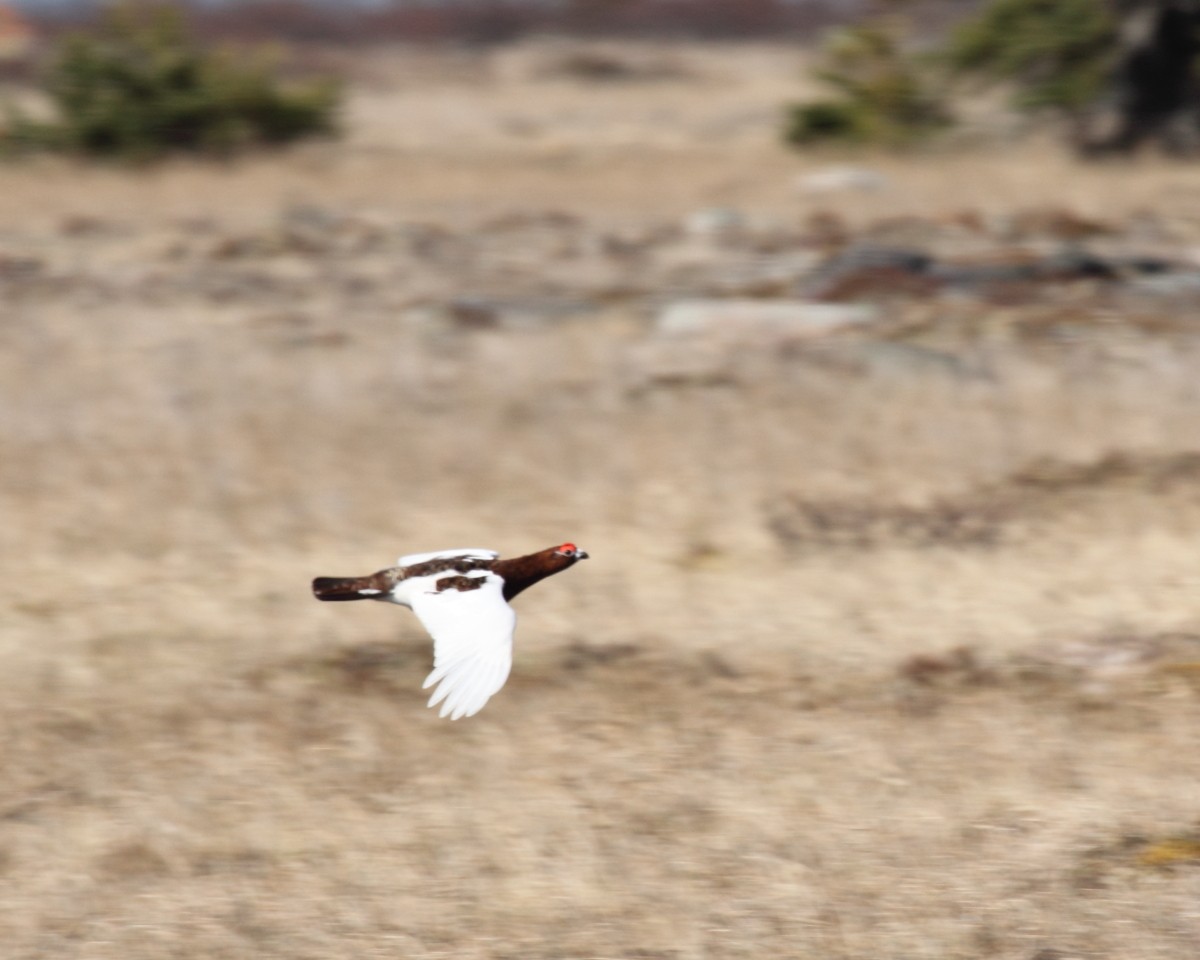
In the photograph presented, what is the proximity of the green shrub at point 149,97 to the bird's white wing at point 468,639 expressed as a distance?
20342 millimetres

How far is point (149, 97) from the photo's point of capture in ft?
86.0

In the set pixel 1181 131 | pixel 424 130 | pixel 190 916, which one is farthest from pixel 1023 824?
pixel 424 130

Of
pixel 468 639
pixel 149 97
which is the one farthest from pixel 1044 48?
pixel 468 639

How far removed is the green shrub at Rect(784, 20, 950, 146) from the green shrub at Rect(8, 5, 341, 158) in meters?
8.38

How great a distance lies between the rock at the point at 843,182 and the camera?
23078 millimetres

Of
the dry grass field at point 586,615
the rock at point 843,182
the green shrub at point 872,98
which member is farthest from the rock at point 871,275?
the green shrub at point 872,98

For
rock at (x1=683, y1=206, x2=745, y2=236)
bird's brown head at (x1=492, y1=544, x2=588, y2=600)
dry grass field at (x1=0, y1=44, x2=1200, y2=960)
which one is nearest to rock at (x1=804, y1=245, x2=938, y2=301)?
dry grass field at (x1=0, y1=44, x2=1200, y2=960)

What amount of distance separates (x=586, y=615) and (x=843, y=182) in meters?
14.6

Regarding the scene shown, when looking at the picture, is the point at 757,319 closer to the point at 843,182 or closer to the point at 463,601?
the point at 463,601

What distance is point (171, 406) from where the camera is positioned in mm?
13359

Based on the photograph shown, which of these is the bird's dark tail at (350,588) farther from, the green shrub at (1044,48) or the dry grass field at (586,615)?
the green shrub at (1044,48)

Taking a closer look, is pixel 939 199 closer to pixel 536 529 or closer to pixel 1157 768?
pixel 536 529

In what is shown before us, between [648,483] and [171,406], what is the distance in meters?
3.88

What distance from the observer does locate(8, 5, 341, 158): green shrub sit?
84.8ft
